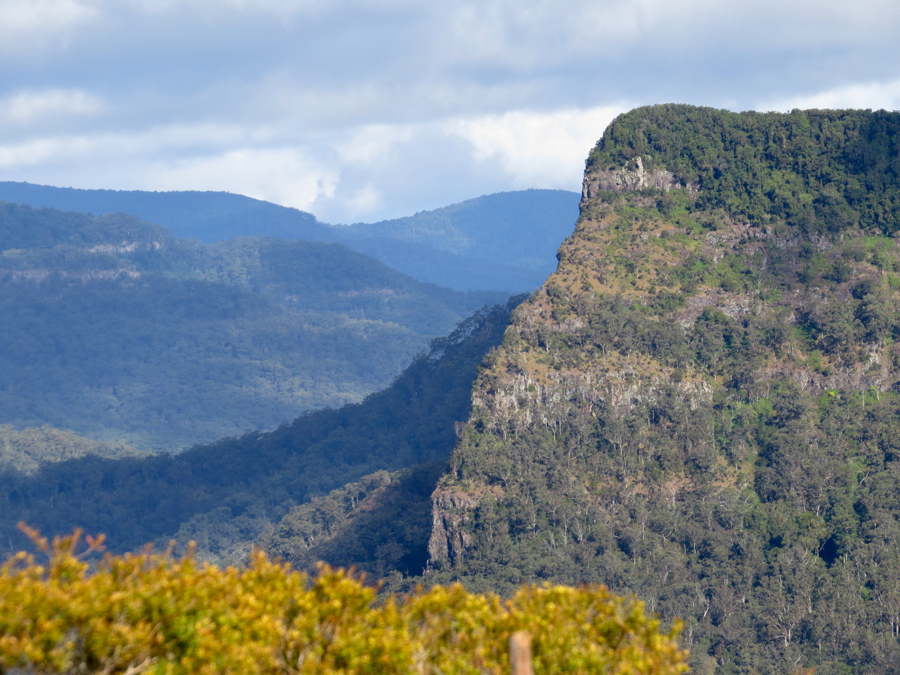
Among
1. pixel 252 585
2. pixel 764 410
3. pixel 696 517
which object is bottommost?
A: pixel 696 517

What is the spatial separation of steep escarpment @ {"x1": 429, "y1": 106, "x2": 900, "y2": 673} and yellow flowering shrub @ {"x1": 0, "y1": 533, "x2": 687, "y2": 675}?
197 feet

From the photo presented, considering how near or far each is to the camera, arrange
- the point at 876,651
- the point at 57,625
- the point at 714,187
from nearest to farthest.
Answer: the point at 57,625
the point at 876,651
the point at 714,187

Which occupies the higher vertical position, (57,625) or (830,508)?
(57,625)

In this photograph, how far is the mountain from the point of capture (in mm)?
171500

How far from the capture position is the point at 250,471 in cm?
18800

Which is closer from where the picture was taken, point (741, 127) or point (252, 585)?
point (252, 585)

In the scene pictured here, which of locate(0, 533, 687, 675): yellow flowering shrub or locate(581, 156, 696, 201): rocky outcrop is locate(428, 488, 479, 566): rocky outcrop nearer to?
locate(581, 156, 696, 201): rocky outcrop

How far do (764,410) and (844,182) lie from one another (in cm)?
3214

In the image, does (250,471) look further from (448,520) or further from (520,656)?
(520,656)

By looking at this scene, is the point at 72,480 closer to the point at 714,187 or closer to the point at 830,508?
the point at 714,187

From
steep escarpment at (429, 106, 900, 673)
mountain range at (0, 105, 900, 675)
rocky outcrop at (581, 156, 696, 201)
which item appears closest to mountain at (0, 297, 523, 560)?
mountain range at (0, 105, 900, 675)

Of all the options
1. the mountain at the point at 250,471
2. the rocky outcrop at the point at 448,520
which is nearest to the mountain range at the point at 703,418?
the rocky outcrop at the point at 448,520

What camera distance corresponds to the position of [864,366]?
342 ft

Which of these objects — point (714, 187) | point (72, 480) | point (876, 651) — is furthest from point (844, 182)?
point (72, 480)
